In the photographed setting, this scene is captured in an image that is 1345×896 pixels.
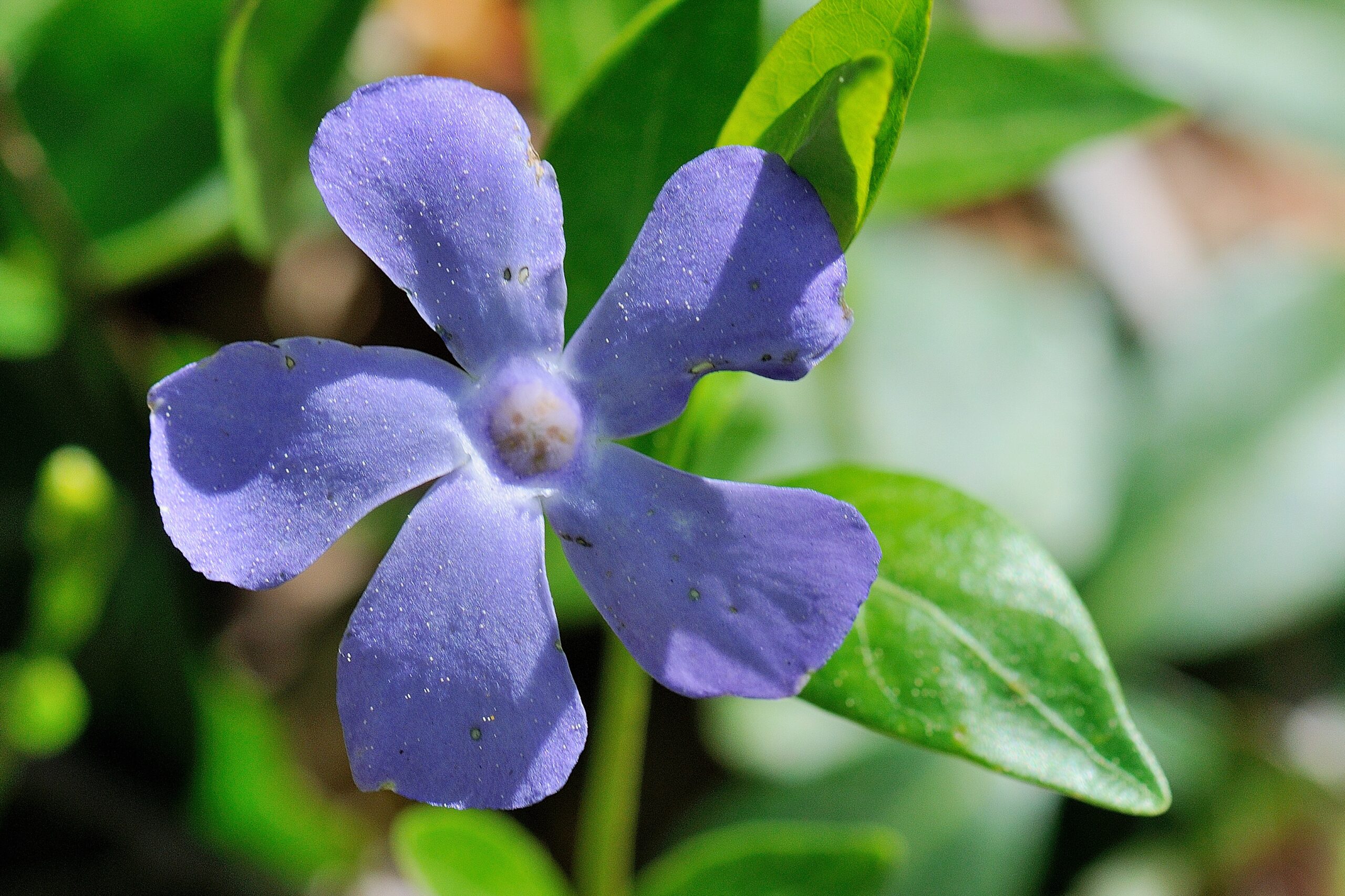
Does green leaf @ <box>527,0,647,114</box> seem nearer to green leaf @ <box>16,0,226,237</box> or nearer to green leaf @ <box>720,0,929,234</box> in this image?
green leaf @ <box>16,0,226,237</box>

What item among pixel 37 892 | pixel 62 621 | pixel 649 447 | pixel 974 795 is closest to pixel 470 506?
pixel 649 447

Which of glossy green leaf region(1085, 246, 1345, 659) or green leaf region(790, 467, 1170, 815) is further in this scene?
glossy green leaf region(1085, 246, 1345, 659)

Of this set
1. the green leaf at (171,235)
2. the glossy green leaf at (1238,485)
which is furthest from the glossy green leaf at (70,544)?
the glossy green leaf at (1238,485)

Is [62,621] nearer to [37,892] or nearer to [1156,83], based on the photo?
[37,892]

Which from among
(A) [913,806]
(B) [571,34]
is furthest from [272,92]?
(A) [913,806]

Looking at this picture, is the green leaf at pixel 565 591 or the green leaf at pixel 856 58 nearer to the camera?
the green leaf at pixel 856 58

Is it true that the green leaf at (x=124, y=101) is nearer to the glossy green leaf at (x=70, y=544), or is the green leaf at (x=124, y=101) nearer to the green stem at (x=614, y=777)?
the glossy green leaf at (x=70, y=544)

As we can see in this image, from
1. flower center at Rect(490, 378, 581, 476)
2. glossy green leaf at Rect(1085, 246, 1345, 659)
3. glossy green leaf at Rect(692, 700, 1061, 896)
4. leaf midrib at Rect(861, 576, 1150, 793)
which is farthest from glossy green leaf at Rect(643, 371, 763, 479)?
glossy green leaf at Rect(1085, 246, 1345, 659)
